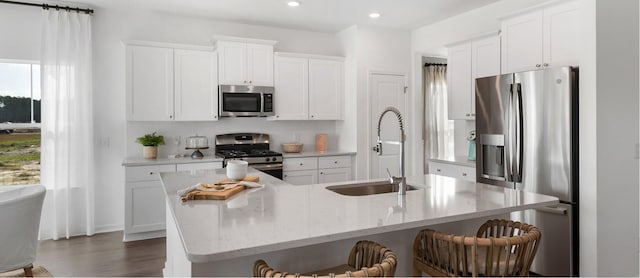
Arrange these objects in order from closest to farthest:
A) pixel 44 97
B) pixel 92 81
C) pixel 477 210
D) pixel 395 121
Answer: pixel 477 210 → pixel 44 97 → pixel 92 81 → pixel 395 121

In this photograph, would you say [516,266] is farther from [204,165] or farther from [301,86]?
[301,86]

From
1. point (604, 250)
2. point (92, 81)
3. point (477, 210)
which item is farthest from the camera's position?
point (92, 81)

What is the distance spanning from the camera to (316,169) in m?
4.91

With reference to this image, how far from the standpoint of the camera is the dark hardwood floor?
3.19 metres

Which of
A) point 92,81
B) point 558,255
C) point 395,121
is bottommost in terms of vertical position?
point 558,255

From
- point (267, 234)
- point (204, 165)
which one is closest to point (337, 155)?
point (204, 165)

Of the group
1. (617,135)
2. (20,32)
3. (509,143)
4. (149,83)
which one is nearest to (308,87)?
(149,83)

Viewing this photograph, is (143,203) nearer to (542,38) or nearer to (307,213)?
(307,213)

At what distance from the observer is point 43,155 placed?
4.05 m

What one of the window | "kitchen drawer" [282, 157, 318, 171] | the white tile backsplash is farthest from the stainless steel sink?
the window

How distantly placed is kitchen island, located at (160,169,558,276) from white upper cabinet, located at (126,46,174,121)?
2259 millimetres

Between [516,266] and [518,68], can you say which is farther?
[518,68]

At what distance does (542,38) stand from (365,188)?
216 cm

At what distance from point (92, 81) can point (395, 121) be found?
381 centimetres
